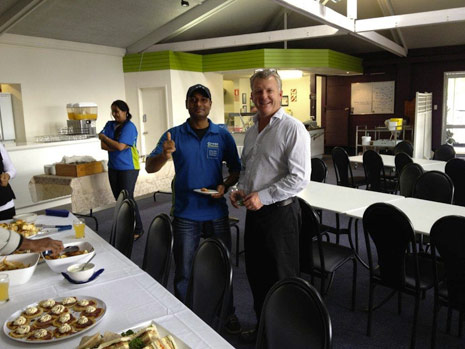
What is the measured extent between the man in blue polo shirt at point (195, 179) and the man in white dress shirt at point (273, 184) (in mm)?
259

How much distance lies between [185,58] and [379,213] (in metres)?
8.10

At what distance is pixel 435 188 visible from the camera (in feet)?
12.3

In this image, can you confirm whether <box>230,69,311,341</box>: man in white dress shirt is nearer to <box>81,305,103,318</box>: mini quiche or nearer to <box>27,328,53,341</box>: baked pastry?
<box>81,305,103,318</box>: mini quiche

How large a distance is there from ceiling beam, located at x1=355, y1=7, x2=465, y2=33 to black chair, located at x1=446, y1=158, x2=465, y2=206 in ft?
12.2

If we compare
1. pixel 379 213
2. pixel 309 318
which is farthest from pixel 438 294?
pixel 309 318

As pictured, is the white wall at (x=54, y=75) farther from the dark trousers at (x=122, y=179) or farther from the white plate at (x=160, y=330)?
the white plate at (x=160, y=330)

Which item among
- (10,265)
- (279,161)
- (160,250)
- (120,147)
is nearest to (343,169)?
(120,147)

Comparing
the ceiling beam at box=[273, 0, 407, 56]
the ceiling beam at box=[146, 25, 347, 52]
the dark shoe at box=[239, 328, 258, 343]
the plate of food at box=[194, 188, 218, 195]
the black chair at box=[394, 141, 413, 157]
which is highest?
the ceiling beam at box=[146, 25, 347, 52]

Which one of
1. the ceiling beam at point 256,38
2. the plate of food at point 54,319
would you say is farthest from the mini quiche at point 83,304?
the ceiling beam at point 256,38

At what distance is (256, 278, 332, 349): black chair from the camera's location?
137 cm

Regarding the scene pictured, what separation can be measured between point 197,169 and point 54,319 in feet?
4.32

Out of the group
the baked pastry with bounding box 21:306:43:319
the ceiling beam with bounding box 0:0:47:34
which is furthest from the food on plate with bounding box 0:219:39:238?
the ceiling beam with bounding box 0:0:47:34

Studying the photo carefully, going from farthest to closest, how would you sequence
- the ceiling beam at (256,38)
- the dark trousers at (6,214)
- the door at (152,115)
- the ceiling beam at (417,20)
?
1. the door at (152,115)
2. the ceiling beam at (256,38)
3. the ceiling beam at (417,20)
4. the dark trousers at (6,214)

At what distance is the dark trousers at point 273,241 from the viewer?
7.58ft
